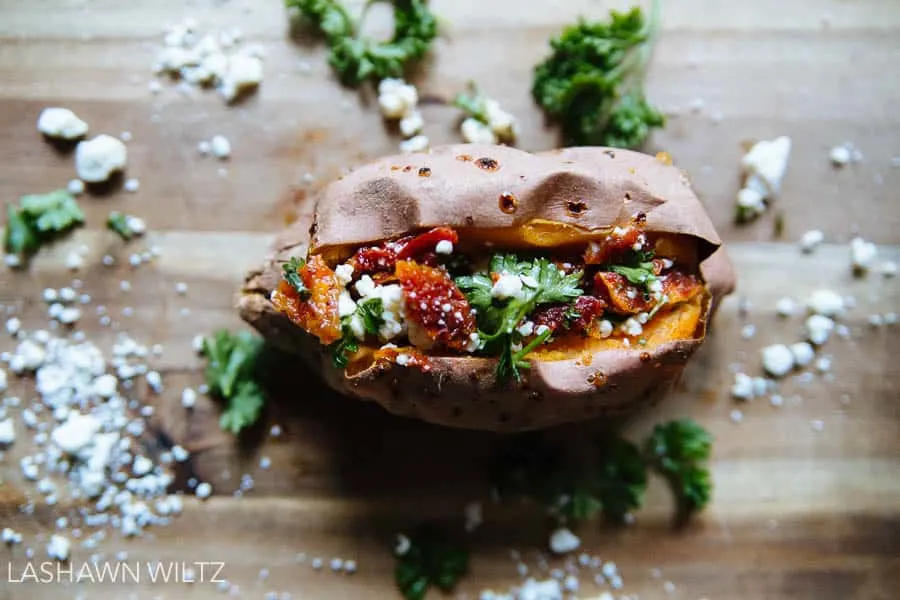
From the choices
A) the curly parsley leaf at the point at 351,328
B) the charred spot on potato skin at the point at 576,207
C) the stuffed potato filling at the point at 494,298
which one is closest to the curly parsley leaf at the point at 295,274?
the stuffed potato filling at the point at 494,298

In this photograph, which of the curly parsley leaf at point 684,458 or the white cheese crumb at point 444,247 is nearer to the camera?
the white cheese crumb at point 444,247

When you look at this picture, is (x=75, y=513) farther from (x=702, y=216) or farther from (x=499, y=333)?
(x=702, y=216)

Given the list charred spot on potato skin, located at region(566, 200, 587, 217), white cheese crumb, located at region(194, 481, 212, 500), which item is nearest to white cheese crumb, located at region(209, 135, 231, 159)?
white cheese crumb, located at region(194, 481, 212, 500)

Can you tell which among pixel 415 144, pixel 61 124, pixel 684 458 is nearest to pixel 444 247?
pixel 415 144

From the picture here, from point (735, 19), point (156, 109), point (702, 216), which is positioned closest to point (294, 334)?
point (156, 109)

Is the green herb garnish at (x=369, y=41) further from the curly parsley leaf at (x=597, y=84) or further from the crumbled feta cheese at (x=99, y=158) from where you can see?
the crumbled feta cheese at (x=99, y=158)

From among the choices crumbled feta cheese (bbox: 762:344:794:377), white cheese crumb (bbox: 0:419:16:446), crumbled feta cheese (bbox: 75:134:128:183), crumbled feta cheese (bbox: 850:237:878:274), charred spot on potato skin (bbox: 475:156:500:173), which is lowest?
white cheese crumb (bbox: 0:419:16:446)

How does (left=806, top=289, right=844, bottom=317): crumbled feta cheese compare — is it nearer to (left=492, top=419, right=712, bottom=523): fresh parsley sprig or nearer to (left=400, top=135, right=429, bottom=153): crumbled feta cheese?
(left=492, top=419, right=712, bottom=523): fresh parsley sprig
